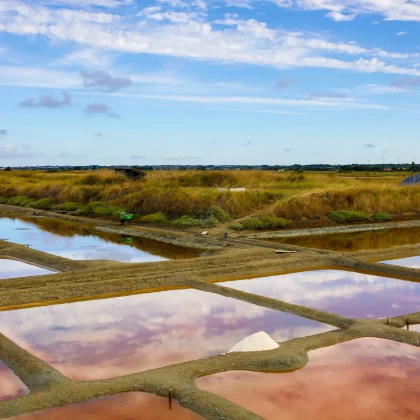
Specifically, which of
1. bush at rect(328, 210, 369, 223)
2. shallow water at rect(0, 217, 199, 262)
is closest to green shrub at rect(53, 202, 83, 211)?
shallow water at rect(0, 217, 199, 262)

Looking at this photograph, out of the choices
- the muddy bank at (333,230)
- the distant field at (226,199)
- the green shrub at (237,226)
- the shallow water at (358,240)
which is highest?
the distant field at (226,199)

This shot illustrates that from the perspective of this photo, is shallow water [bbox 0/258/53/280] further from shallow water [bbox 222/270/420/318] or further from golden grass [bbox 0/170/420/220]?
golden grass [bbox 0/170/420/220]

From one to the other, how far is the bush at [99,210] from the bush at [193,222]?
3.47 metres

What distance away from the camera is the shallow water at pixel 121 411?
13.7 ft

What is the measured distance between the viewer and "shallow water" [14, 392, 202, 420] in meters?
4.18

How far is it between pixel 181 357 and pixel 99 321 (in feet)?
5.38

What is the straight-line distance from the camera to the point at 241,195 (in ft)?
58.9

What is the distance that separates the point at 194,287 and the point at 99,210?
12.1 metres

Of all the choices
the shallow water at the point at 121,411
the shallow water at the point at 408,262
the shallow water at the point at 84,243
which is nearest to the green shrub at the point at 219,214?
the shallow water at the point at 84,243

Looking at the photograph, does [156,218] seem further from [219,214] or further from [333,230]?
[333,230]

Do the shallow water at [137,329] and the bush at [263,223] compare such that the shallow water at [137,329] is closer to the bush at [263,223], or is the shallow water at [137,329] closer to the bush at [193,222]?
the bush at [263,223]

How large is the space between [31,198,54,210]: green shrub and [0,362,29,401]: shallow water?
1892 cm

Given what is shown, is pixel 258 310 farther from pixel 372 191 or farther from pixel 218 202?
pixel 372 191

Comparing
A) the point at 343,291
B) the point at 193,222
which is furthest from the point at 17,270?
the point at 193,222
